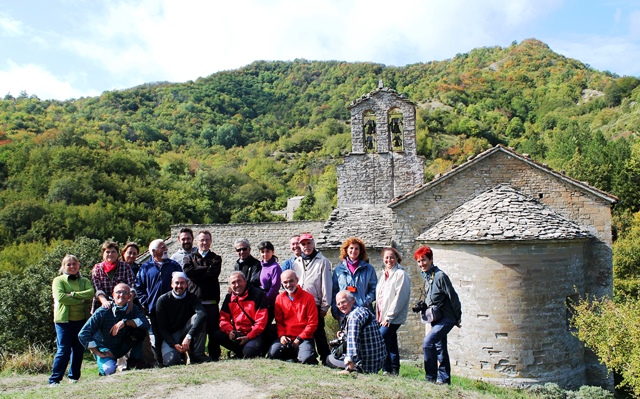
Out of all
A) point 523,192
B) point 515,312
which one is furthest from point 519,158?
point 515,312

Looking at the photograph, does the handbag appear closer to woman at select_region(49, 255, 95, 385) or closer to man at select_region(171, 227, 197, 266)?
man at select_region(171, 227, 197, 266)

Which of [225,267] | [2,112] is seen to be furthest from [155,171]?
[225,267]

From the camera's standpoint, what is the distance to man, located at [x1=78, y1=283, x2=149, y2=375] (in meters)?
6.42

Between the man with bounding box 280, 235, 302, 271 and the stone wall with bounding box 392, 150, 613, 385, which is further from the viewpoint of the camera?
the stone wall with bounding box 392, 150, 613, 385

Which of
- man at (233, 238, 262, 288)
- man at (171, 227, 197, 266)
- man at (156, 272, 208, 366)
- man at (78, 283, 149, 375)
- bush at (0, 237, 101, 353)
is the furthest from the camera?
bush at (0, 237, 101, 353)

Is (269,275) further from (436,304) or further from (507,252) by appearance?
(507,252)

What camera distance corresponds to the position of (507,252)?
35.0 ft

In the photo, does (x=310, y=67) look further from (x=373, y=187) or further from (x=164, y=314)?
(x=164, y=314)

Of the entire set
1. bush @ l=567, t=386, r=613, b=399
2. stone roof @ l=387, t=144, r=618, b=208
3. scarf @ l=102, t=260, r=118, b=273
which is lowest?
bush @ l=567, t=386, r=613, b=399

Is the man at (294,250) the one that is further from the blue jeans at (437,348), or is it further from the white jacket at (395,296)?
the blue jeans at (437,348)

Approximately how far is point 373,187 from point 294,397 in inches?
430

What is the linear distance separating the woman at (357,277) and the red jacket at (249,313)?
3.24 feet

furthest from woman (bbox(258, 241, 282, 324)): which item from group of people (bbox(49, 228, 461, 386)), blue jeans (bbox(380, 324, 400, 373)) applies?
blue jeans (bbox(380, 324, 400, 373))

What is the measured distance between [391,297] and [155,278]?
3212mm
